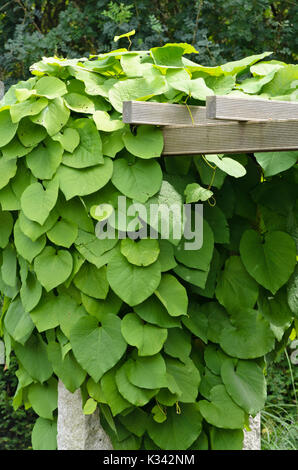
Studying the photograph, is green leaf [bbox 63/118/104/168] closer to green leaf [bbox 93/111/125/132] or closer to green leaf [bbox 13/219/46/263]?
green leaf [bbox 93/111/125/132]

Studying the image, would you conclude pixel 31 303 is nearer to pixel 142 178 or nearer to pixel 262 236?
pixel 142 178

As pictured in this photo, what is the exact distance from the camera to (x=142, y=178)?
1715 mm

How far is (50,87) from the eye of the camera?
1.73 m

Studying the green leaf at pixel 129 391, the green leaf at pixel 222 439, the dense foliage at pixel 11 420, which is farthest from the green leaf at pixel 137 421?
the dense foliage at pixel 11 420

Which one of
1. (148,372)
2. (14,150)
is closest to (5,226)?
(14,150)

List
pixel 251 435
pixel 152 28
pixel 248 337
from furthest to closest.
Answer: pixel 152 28 → pixel 251 435 → pixel 248 337

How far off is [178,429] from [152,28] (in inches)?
92.9

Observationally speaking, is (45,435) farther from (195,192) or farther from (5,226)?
(195,192)

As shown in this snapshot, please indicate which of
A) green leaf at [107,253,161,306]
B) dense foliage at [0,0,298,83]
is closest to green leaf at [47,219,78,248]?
green leaf at [107,253,161,306]

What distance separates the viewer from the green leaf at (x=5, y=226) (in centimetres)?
186

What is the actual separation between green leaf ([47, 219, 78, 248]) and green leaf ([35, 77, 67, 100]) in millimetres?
341

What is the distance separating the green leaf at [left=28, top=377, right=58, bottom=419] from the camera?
1945mm

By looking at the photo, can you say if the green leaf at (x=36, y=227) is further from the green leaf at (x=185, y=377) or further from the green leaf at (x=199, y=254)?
the green leaf at (x=185, y=377)
